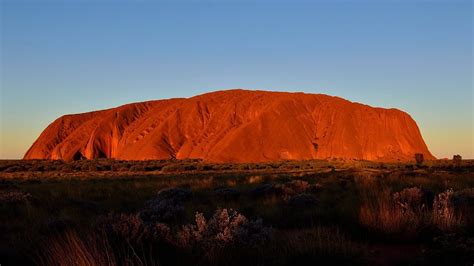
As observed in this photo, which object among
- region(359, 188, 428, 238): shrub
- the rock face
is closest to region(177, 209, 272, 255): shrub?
region(359, 188, 428, 238): shrub

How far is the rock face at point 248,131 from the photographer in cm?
8275

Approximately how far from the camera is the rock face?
271 feet

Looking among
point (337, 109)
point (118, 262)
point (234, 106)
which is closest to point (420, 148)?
point (337, 109)

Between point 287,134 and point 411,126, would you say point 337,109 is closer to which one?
point 287,134

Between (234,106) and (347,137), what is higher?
(234,106)

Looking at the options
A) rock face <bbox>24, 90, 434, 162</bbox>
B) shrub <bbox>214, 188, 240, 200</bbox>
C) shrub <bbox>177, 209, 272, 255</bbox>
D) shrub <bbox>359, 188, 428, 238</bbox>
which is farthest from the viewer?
rock face <bbox>24, 90, 434, 162</bbox>

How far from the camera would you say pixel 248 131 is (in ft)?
274

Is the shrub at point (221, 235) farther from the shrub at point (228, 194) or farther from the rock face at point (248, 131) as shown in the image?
the rock face at point (248, 131)

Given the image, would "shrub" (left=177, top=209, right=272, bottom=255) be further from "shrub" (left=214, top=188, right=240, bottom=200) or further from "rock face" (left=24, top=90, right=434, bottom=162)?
"rock face" (left=24, top=90, right=434, bottom=162)

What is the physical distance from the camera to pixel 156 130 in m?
93.1

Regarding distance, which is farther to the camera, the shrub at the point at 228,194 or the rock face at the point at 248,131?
the rock face at the point at 248,131

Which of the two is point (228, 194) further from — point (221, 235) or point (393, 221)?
point (221, 235)

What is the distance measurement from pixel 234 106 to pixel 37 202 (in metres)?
82.1

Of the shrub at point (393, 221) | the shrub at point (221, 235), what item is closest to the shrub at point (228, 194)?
the shrub at point (393, 221)
